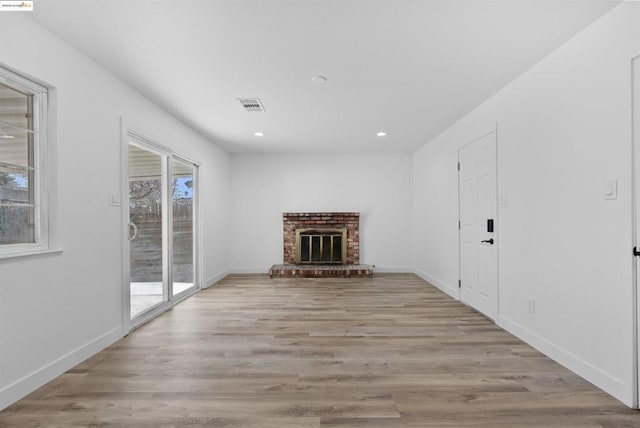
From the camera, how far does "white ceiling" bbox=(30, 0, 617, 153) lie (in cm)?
207

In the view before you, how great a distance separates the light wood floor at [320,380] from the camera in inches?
74.4

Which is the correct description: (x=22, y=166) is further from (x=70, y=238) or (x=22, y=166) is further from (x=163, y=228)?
(x=163, y=228)

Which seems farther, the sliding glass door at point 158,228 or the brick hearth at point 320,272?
the brick hearth at point 320,272

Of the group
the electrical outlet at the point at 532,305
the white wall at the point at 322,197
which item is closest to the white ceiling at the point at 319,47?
the electrical outlet at the point at 532,305

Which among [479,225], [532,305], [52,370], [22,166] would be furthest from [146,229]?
[532,305]

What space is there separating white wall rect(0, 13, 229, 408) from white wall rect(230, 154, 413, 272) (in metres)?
3.33

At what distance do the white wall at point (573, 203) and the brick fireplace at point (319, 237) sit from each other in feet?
11.4

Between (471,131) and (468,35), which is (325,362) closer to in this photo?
(468,35)

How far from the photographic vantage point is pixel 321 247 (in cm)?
661

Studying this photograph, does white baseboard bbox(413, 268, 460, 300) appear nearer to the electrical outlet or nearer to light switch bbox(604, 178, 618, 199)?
A: the electrical outlet

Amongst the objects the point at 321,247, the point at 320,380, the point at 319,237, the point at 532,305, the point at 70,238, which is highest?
the point at 70,238

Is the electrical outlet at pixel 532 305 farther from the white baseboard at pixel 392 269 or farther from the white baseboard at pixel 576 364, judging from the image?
the white baseboard at pixel 392 269

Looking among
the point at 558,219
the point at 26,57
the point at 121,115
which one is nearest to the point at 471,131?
the point at 558,219

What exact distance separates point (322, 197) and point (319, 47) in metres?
4.36
